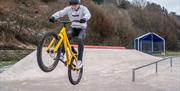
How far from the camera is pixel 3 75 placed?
19.8 meters

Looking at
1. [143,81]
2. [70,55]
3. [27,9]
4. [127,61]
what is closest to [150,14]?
[27,9]

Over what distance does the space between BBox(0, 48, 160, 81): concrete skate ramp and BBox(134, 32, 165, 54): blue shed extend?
406 inches

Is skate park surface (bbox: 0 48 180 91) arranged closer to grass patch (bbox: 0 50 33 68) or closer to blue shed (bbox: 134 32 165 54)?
grass patch (bbox: 0 50 33 68)

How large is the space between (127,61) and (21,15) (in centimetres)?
1266

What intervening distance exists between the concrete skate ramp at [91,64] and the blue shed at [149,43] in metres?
10.3

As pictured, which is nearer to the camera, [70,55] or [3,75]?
[70,55]

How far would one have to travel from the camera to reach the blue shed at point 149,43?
4094cm

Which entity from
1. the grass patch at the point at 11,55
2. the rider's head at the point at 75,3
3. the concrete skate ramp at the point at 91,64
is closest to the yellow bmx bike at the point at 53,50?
the rider's head at the point at 75,3

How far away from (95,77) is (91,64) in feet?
7.64

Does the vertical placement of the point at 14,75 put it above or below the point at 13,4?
below

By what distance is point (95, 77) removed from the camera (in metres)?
20.9

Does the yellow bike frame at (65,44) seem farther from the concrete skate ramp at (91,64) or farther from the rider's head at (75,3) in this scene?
the concrete skate ramp at (91,64)

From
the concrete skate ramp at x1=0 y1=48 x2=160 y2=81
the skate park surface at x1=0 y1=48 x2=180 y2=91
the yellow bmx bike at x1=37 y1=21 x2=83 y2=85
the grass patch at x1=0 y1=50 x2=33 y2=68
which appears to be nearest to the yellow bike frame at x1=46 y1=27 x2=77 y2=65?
the yellow bmx bike at x1=37 y1=21 x2=83 y2=85

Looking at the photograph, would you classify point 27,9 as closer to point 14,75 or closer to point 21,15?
point 21,15
